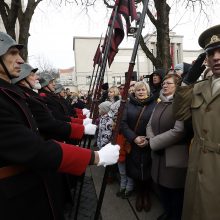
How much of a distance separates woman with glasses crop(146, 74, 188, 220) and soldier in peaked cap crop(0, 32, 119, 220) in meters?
1.04

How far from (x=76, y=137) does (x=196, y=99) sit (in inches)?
64.5

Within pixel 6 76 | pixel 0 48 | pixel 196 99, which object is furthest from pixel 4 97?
pixel 196 99

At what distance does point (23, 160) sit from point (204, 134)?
1481 mm

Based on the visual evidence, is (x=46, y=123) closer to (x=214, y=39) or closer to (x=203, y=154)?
(x=203, y=154)

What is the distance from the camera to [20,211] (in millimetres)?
2004

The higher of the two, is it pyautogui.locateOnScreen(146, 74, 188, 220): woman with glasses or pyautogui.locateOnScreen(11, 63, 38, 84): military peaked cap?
pyautogui.locateOnScreen(11, 63, 38, 84): military peaked cap

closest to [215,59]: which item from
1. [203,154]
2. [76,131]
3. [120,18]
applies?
[203,154]

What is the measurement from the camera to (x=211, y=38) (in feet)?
8.02

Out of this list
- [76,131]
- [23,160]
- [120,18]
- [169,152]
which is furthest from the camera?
[76,131]

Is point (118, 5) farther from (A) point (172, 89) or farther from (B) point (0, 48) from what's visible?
(B) point (0, 48)

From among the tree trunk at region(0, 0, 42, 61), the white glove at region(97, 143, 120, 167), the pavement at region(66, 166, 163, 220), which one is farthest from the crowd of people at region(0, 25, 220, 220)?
the tree trunk at region(0, 0, 42, 61)

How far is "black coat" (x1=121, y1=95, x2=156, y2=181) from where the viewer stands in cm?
403

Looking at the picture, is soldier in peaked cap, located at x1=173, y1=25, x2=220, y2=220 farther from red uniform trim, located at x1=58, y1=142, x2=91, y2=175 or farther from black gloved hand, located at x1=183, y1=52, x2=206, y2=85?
red uniform trim, located at x1=58, y1=142, x2=91, y2=175

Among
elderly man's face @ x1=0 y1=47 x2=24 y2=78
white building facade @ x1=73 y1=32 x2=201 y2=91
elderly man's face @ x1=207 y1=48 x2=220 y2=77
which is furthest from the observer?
white building facade @ x1=73 y1=32 x2=201 y2=91
